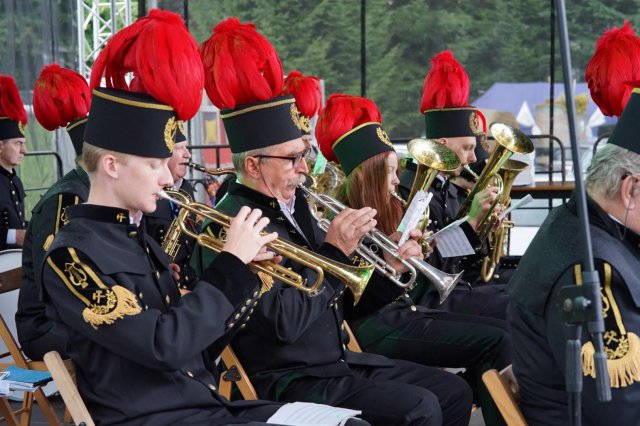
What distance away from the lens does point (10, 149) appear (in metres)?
6.75

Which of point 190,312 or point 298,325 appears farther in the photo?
point 298,325

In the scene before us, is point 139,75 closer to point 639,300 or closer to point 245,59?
point 245,59

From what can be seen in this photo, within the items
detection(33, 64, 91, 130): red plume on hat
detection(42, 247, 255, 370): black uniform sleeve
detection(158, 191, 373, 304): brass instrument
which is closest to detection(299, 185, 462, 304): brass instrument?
detection(158, 191, 373, 304): brass instrument

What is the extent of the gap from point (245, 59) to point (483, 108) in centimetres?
1227

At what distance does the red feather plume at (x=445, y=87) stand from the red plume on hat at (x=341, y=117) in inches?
58.0

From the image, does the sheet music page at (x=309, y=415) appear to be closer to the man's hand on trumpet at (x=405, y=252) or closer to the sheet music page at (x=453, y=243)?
the man's hand on trumpet at (x=405, y=252)

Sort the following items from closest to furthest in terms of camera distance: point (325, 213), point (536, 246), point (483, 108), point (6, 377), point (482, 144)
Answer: point (536, 246)
point (6, 377)
point (325, 213)
point (482, 144)
point (483, 108)

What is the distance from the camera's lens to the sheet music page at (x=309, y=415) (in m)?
2.75

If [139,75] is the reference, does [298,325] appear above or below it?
below

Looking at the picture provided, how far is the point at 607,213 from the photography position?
2.67 m

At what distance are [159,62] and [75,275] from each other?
66cm

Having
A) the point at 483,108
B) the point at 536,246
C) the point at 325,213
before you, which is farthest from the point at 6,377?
the point at 483,108

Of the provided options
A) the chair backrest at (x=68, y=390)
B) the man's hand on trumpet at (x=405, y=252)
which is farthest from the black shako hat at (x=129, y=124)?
the man's hand on trumpet at (x=405, y=252)

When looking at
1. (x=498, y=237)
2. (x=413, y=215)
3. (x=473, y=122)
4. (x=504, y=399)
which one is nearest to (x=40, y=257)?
(x=413, y=215)
